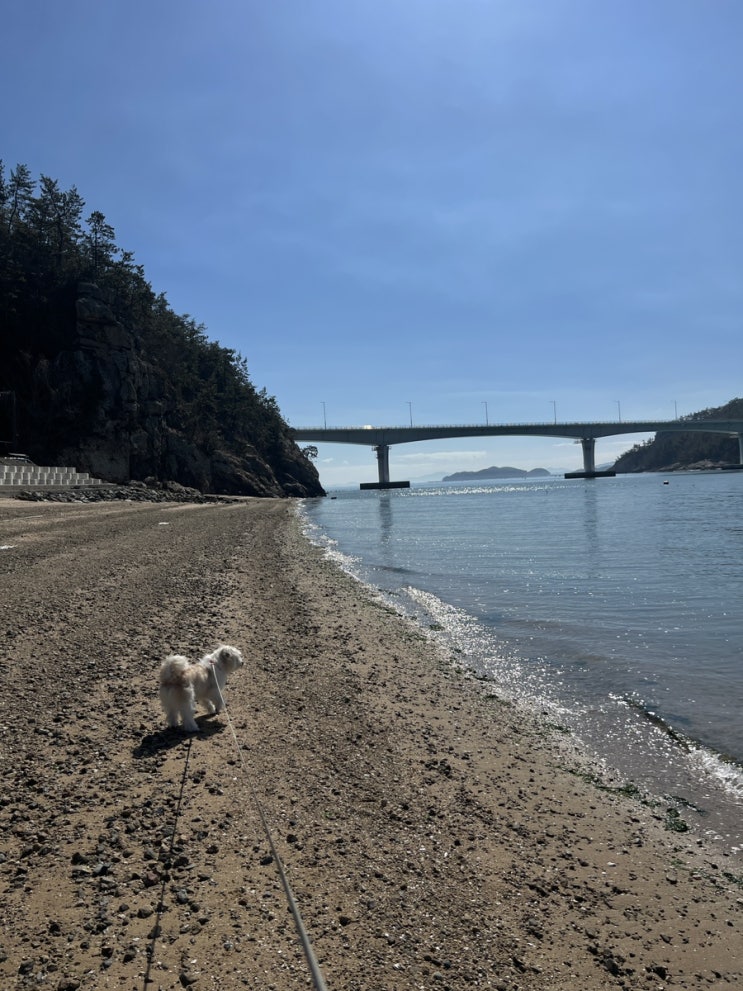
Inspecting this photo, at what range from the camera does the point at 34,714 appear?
17.7ft

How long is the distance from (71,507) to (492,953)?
118 feet

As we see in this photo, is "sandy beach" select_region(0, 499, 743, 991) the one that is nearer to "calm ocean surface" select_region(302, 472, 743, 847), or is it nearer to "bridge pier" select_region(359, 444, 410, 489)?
"calm ocean surface" select_region(302, 472, 743, 847)

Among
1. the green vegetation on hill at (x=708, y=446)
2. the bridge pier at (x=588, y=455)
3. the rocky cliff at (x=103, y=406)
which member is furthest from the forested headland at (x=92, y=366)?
the green vegetation on hill at (x=708, y=446)

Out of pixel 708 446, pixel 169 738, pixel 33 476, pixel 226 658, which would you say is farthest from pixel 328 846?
pixel 708 446

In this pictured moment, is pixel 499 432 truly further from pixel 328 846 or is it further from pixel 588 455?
pixel 328 846

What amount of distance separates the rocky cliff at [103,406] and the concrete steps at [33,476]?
9.28m

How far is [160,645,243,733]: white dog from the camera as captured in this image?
5.24 m

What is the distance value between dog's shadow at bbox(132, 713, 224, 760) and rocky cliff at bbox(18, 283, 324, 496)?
200 feet

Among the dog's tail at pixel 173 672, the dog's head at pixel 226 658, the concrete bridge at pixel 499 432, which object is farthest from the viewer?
the concrete bridge at pixel 499 432

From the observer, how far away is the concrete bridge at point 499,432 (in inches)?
4862

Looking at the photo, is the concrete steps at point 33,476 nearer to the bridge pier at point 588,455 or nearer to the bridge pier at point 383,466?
the bridge pier at point 383,466

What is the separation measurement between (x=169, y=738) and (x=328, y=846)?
208cm

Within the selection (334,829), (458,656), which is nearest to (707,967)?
(334,829)

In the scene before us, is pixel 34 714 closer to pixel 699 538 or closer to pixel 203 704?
pixel 203 704
